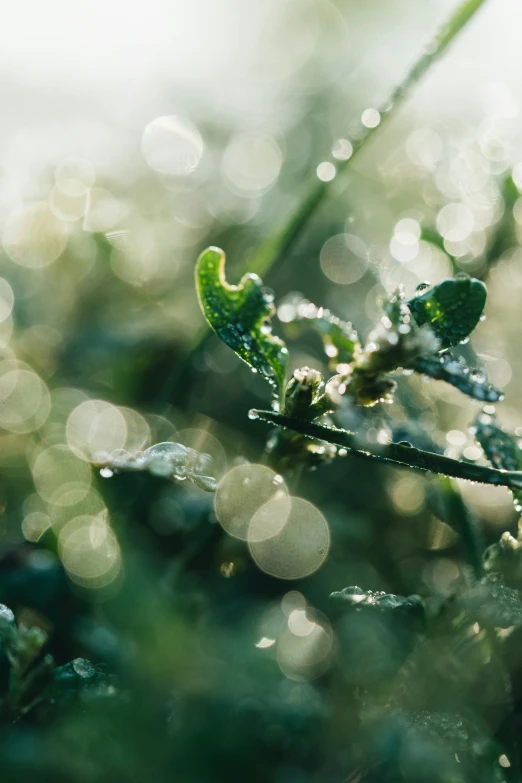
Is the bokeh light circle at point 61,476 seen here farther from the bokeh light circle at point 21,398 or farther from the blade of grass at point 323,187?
the blade of grass at point 323,187

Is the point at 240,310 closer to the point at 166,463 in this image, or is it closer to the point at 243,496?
the point at 166,463

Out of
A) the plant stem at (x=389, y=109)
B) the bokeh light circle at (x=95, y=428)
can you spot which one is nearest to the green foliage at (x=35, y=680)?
the bokeh light circle at (x=95, y=428)

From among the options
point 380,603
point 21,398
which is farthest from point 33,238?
point 380,603

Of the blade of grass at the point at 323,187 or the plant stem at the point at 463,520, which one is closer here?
the plant stem at the point at 463,520

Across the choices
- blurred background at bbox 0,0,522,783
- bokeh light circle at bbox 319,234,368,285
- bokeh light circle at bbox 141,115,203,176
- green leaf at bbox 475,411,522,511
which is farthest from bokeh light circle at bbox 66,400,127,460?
bokeh light circle at bbox 141,115,203,176

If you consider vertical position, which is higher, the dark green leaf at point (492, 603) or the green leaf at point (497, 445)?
the green leaf at point (497, 445)

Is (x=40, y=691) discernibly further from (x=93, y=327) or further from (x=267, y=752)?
(x=93, y=327)
